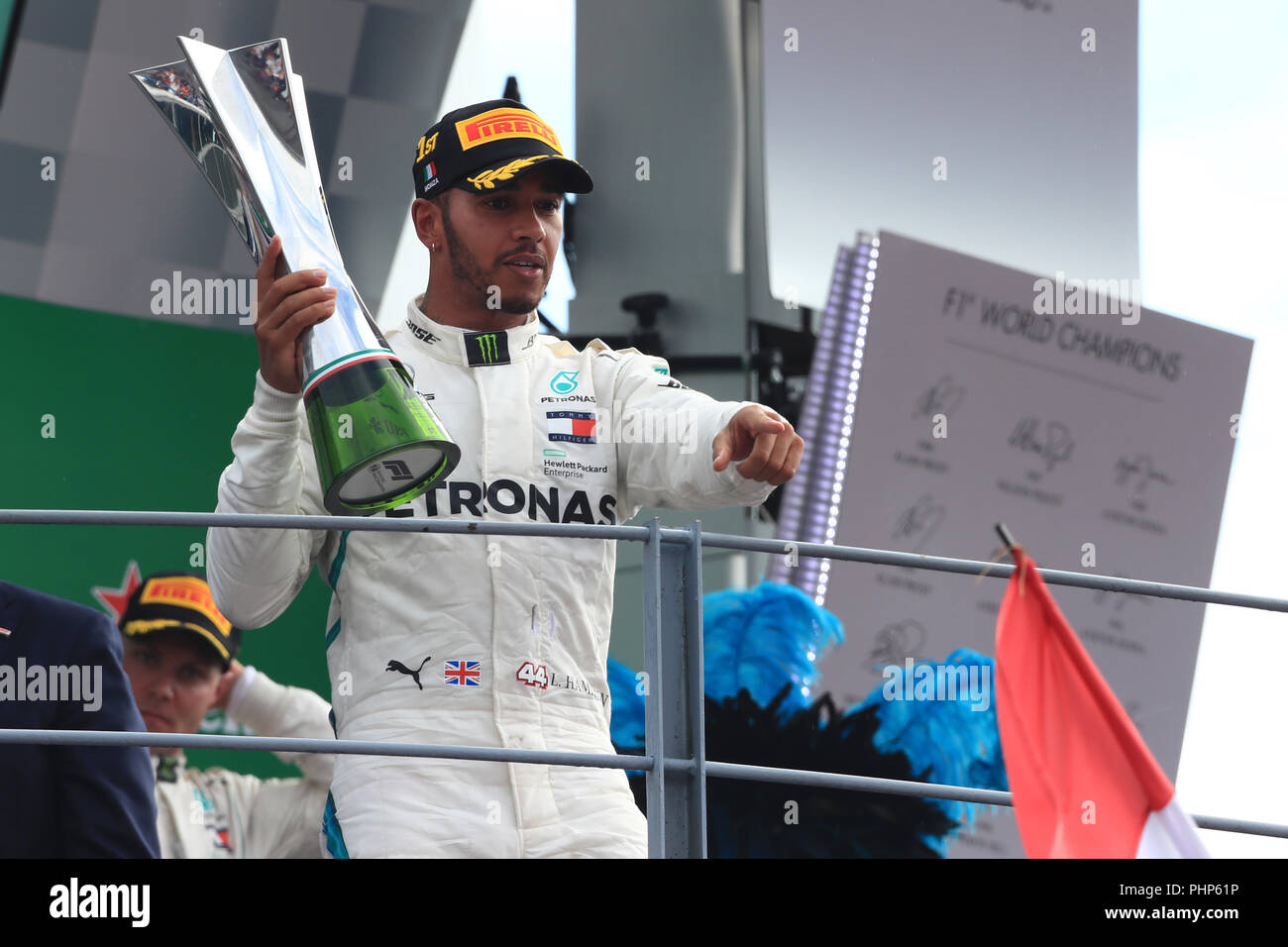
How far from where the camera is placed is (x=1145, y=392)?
795 cm

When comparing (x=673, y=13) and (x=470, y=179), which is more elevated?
(x=673, y=13)

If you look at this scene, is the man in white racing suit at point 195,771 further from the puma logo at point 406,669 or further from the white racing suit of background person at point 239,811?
the puma logo at point 406,669

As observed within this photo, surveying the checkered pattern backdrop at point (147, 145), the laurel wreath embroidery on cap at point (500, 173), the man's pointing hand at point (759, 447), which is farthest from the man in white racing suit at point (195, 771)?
the man's pointing hand at point (759, 447)

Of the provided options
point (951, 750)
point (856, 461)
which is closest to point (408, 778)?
point (951, 750)

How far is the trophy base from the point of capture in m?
2.81

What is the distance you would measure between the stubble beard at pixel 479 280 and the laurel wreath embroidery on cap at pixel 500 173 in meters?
0.10

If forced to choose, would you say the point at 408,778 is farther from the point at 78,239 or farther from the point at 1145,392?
the point at 1145,392

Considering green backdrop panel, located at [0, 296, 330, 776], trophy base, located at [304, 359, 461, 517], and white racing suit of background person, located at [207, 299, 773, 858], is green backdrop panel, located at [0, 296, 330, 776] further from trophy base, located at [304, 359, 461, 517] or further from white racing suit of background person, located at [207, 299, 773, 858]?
trophy base, located at [304, 359, 461, 517]

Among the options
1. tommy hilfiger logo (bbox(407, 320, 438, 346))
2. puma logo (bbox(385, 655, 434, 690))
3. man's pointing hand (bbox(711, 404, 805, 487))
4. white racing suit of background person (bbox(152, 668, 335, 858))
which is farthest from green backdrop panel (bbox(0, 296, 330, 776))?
man's pointing hand (bbox(711, 404, 805, 487))

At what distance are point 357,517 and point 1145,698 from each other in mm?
5841

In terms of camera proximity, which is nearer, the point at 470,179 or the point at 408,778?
the point at 408,778

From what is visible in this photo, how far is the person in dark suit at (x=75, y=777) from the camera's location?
3268 mm

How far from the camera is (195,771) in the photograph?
5.38m

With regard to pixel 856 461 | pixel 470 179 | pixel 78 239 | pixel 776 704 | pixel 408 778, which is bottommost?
pixel 408 778
